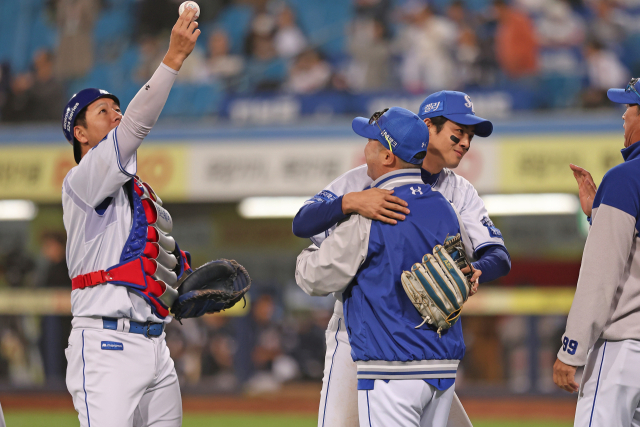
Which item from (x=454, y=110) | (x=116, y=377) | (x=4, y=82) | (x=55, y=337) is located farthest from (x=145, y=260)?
(x=4, y=82)

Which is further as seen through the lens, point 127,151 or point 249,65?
point 249,65

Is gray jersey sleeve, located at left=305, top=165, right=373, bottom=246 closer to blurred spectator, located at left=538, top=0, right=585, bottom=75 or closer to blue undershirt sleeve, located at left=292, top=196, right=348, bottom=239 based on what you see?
blue undershirt sleeve, located at left=292, top=196, right=348, bottom=239

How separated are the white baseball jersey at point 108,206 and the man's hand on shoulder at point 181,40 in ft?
0.12

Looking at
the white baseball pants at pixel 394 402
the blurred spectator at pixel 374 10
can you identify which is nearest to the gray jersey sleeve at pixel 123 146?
the white baseball pants at pixel 394 402

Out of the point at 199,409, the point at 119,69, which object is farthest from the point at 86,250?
the point at 119,69

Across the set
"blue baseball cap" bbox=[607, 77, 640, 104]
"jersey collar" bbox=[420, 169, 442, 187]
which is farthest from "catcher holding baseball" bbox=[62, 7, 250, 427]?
"blue baseball cap" bbox=[607, 77, 640, 104]

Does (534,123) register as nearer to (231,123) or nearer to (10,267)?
(231,123)

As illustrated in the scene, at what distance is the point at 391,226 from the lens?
2531 mm

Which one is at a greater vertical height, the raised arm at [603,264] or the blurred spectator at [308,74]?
the blurred spectator at [308,74]

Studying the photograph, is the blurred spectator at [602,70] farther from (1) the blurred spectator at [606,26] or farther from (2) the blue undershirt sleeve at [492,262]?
(2) the blue undershirt sleeve at [492,262]

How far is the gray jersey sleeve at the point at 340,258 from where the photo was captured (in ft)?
8.27

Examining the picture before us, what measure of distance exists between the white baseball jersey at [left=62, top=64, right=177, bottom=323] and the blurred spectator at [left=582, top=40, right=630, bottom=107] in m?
7.62

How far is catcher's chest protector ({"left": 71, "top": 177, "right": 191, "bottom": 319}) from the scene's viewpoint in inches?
117

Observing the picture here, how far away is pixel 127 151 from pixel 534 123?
710 cm
